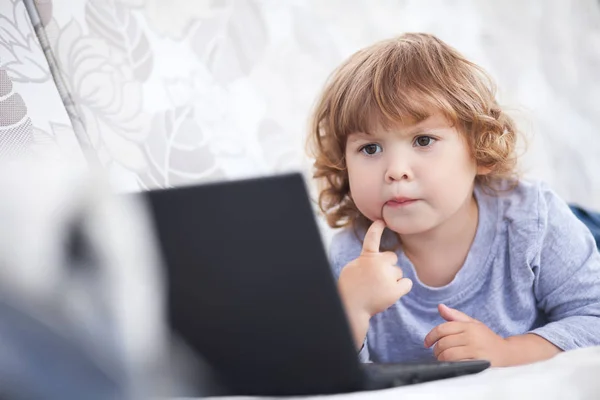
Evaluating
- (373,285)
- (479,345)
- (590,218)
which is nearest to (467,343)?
(479,345)

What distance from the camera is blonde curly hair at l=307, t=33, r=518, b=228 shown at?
939 mm

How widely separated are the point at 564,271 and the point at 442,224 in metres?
0.21

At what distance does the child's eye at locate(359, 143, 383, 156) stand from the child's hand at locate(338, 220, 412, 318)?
17 cm

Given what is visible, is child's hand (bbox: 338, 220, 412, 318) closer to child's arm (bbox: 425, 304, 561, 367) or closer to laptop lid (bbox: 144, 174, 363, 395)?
child's arm (bbox: 425, 304, 561, 367)

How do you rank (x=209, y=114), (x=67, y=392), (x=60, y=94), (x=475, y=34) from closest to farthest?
1. (x=67, y=392)
2. (x=60, y=94)
3. (x=209, y=114)
4. (x=475, y=34)

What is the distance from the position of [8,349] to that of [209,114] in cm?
85

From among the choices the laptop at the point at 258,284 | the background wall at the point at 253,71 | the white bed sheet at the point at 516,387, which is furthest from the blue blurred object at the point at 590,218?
the laptop at the point at 258,284

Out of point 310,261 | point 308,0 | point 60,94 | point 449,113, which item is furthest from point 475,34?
point 310,261

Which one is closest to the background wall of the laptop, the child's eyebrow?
the child's eyebrow

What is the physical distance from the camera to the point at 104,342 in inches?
18.6

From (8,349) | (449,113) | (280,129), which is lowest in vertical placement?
(280,129)

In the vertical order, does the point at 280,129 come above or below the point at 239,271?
below

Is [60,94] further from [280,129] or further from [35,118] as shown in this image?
[280,129]

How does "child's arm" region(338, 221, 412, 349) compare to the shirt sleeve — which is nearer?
"child's arm" region(338, 221, 412, 349)
